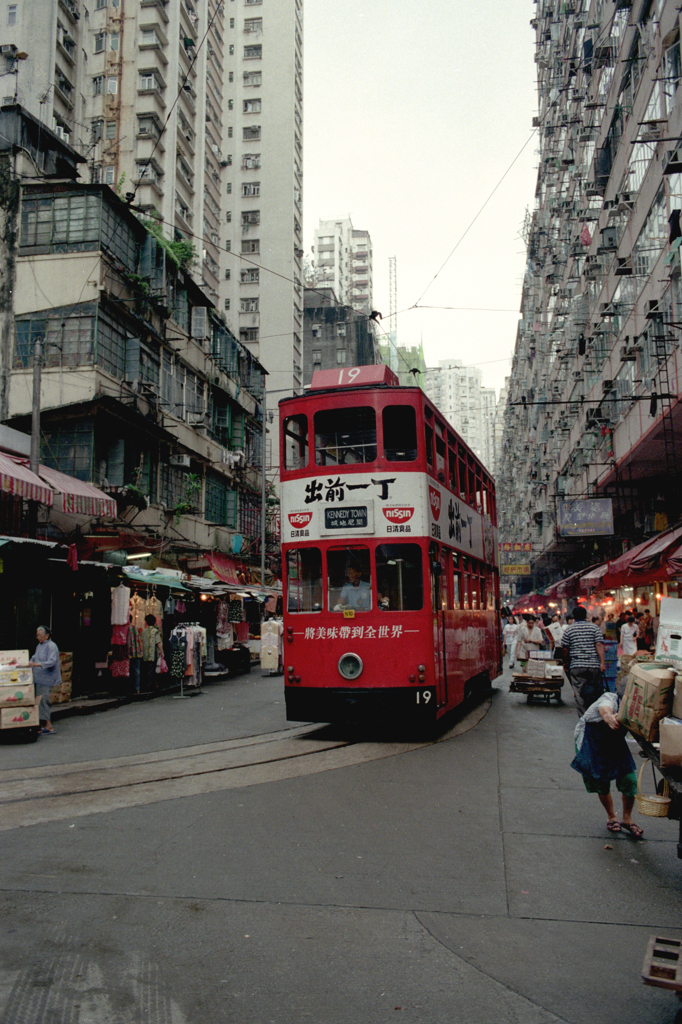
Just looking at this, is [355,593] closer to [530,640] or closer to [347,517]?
[347,517]

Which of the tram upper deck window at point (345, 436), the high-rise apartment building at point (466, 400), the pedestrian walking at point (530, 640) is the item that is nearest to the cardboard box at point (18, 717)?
the tram upper deck window at point (345, 436)

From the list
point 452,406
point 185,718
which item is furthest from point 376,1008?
point 452,406

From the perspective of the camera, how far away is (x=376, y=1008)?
3363 mm

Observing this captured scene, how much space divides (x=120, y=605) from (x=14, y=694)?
5162 mm

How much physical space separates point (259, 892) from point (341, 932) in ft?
2.52

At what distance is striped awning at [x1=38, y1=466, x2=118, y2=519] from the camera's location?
14.8 m

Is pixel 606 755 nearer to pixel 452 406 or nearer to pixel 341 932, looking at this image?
pixel 341 932

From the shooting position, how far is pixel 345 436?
10398mm

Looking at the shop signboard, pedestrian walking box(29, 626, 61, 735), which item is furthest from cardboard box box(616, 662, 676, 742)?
the shop signboard

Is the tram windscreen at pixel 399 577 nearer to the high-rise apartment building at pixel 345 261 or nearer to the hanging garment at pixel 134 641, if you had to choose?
the hanging garment at pixel 134 641

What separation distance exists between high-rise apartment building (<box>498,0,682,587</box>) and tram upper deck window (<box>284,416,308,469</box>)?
7.40 m

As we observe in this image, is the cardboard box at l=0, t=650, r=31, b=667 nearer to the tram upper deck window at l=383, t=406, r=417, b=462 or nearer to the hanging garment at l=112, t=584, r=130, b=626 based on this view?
the hanging garment at l=112, t=584, r=130, b=626

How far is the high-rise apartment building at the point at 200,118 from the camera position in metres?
35.5

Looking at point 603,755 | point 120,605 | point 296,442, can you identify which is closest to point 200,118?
point 120,605
